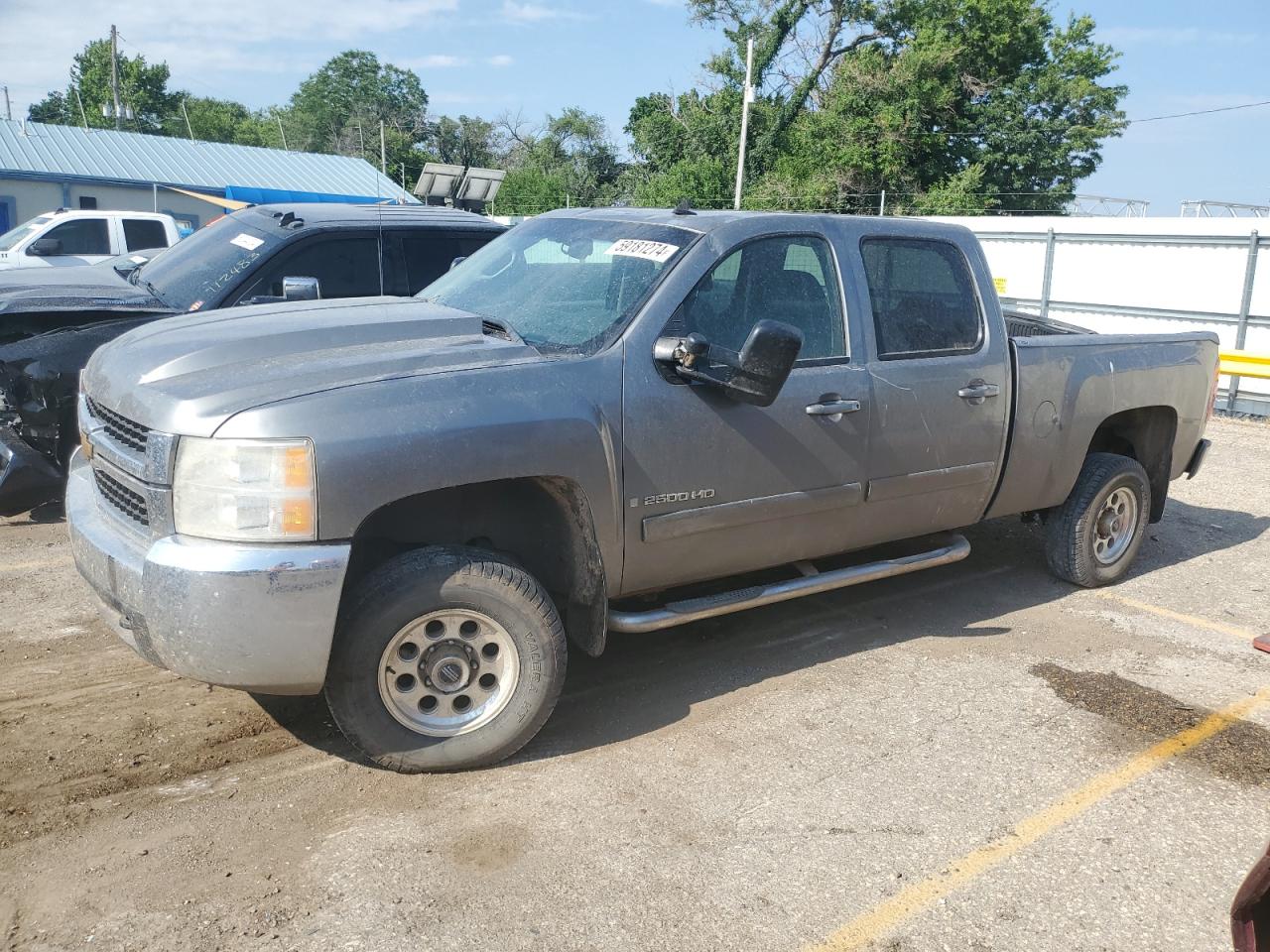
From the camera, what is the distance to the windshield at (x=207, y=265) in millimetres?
6723

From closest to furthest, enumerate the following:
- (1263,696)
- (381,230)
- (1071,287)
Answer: (1263,696), (381,230), (1071,287)

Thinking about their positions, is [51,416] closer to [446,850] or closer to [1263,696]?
[446,850]

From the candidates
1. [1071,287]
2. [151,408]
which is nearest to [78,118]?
[1071,287]

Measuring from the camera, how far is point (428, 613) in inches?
135

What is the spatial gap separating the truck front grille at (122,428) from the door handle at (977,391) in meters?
3.44

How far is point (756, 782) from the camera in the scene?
3.71 metres

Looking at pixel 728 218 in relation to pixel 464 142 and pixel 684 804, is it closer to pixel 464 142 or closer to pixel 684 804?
pixel 684 804

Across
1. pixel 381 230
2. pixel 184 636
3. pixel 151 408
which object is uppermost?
pixel 381 230

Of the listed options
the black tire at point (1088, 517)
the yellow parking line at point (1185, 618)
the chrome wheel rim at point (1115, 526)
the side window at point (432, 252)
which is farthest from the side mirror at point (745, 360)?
the side window at point (432, 252)

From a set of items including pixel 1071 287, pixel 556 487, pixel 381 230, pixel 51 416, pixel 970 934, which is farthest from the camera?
pixel 1071 287

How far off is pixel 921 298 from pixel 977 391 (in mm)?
514

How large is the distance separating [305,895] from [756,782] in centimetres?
156

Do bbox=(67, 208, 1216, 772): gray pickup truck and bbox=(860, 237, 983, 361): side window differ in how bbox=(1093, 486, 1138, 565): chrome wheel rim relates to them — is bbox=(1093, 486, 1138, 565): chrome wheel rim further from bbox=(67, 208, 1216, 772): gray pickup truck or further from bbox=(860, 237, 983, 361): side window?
bbox=(860, 237, 983, 361): side window

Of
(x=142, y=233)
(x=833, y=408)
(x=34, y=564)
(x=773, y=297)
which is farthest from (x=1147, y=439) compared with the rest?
(x=142, y=233)
